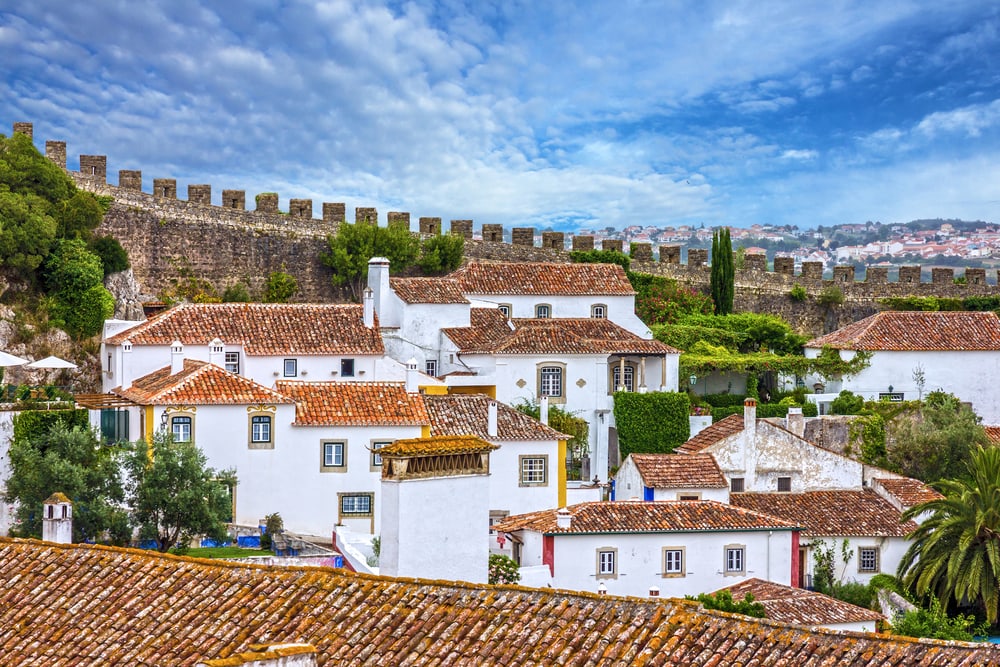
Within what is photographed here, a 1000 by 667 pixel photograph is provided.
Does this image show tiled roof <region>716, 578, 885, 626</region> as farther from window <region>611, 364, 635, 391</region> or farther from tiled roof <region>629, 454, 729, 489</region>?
window <region>611, 364, 635, 391</region>

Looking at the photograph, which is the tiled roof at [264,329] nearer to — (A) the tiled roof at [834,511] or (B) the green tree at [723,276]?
(A) the tiled roof at [834,511]

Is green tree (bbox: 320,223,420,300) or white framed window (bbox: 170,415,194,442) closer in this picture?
white framed window (bbox: 170,415,194,442)

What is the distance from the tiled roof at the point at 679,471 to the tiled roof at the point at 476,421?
244 cm

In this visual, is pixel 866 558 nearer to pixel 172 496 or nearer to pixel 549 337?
pixel 549 337

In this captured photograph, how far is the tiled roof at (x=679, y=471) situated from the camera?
38.3 m

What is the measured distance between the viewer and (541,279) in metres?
50.9

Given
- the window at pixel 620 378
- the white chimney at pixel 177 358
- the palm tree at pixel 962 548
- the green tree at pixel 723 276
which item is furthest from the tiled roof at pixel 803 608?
the green tree at pixel 723 276

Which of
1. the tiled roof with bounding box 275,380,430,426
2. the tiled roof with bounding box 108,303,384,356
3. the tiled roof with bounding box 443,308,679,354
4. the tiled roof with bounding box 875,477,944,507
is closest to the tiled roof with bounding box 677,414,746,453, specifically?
the tiled roof with bounding box 443,308,679,354

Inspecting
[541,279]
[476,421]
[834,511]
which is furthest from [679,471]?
[541,279]

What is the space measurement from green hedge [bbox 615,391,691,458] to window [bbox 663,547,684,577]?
10371 millimetres

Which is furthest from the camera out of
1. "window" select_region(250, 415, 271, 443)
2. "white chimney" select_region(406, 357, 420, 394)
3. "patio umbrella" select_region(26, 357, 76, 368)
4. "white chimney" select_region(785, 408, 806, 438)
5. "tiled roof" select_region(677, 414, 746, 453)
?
"white chimney" select_region(785, 408, 806, 438)

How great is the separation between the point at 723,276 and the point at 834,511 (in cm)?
2167

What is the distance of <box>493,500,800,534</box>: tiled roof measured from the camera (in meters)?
33.5

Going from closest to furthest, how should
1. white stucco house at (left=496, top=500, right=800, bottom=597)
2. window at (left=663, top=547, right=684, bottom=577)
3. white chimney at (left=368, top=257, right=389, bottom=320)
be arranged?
white stucco house at (left=496, top=500, right=800, bottom=597), window at (left=663, top=547, right=684, bottom=577), white chimney at (left=368, top=257, right=389, bottom=320)
